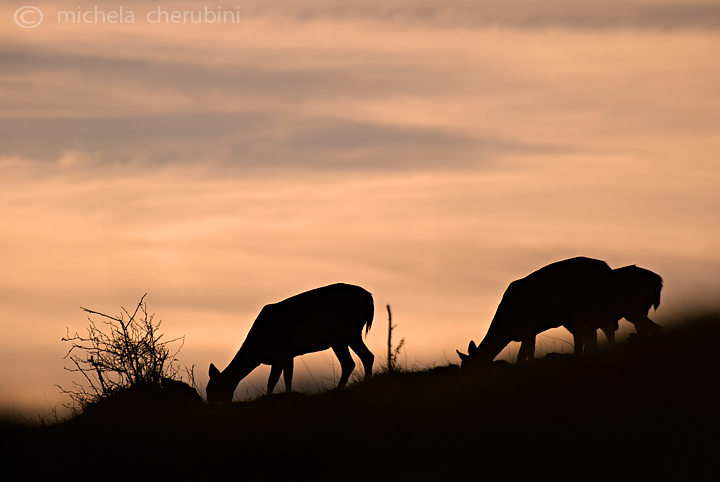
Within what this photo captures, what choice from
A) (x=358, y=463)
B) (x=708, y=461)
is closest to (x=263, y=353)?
(x=358, y=463)

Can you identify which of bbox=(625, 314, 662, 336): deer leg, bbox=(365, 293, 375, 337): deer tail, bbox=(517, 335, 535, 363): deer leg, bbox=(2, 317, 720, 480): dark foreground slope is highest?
bbox=(365, 293, 375, 337): deer tail

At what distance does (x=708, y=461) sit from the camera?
11.3m

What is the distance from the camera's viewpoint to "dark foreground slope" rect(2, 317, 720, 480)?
12.1 m

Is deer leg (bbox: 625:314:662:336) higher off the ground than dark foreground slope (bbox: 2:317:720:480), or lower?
higher

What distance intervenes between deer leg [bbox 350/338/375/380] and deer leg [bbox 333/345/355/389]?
0.21 m

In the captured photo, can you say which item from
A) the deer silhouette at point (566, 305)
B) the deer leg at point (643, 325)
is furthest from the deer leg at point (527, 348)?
the deer leg at point (643, 325)

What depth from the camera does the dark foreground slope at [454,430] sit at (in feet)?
39.8

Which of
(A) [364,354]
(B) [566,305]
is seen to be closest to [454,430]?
(B) [566,305]

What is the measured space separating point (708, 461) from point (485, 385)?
5120 mm

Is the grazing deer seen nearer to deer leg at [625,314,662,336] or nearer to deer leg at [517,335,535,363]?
deer leg at [517,335,535,363]

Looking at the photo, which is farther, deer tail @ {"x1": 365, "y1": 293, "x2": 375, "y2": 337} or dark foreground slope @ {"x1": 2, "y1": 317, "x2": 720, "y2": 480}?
deer tail @ {"x1": 365, "y1": 293, "x2": 375, "y2": 337}

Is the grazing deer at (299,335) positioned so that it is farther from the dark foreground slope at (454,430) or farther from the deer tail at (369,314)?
the dark foreground slope at (454,430)

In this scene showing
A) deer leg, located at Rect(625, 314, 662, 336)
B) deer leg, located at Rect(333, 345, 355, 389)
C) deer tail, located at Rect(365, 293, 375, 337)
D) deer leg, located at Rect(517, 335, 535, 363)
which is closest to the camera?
deer leg, located at Rect(517, 335, 535, 363)

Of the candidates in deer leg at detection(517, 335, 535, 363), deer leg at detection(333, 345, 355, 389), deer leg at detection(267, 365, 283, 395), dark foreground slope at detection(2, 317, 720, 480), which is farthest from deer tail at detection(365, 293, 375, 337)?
deer leg at detection(517, 335, 535, 363)
